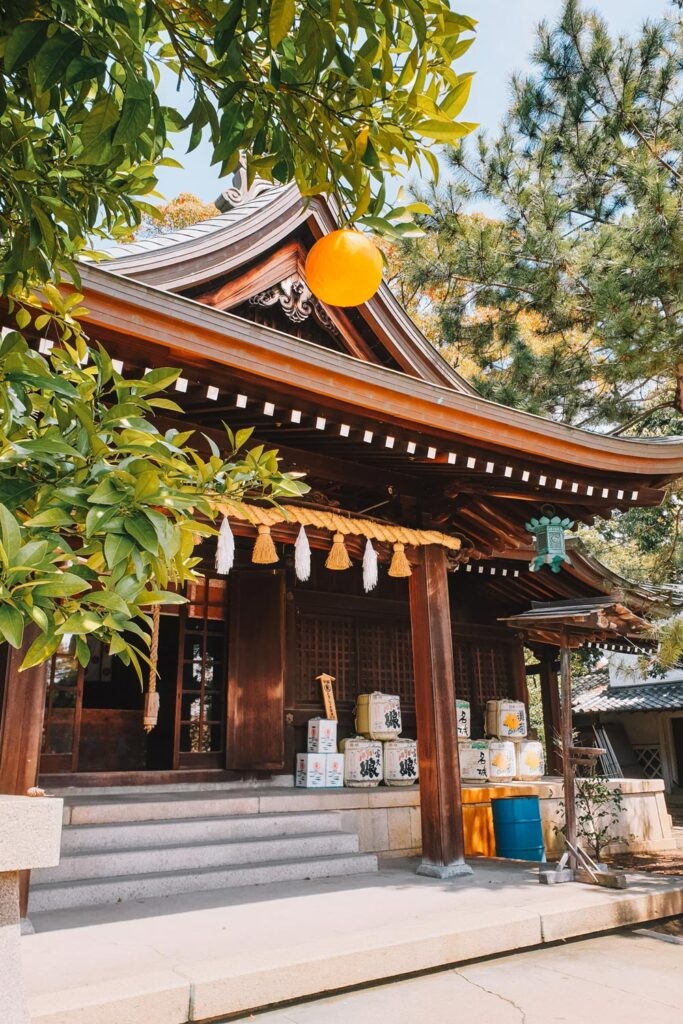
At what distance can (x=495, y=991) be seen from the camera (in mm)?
3928

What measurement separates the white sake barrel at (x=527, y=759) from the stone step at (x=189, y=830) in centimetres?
380

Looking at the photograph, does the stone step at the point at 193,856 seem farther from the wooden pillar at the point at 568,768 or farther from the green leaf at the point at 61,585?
the green leaf at the point at 61,585

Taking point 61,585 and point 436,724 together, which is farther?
point 436,724

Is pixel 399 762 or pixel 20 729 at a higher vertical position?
pixel 20 729

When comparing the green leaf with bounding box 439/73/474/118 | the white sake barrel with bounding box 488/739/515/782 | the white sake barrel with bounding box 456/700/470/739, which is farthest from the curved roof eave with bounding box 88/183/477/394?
the green leaf with bounding box 439/73/474/118

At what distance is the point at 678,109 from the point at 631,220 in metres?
1.58

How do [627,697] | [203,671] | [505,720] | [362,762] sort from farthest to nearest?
[627,697] → [505,720] → [203,671] → [362,762]

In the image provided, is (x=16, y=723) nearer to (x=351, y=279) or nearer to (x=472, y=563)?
(x=351, y=279)

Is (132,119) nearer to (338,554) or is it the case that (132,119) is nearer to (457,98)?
(457,98)

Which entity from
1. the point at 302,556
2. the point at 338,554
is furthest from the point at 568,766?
the point at 302,556

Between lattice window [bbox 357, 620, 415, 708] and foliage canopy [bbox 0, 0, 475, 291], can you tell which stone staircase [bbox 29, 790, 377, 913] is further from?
foliage canopy [bbox 0, 0, 475, 291]

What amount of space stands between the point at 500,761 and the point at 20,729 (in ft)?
21.2

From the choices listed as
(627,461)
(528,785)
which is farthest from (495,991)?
(528,785)

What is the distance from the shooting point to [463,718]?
943 centimetres
